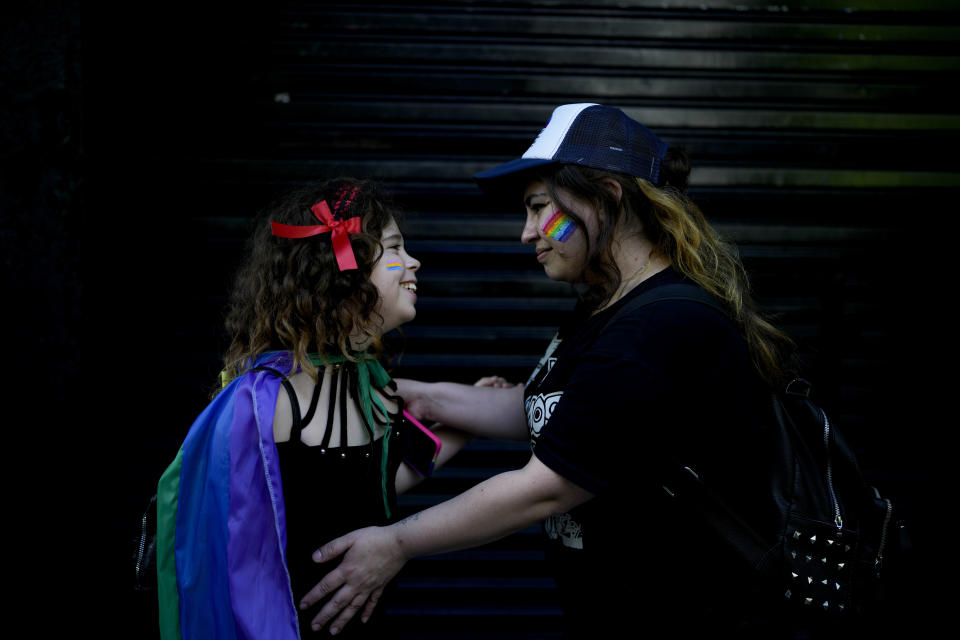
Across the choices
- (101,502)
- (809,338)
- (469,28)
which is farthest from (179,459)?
(809,338)

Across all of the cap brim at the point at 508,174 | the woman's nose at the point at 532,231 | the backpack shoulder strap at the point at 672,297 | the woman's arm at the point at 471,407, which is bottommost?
the woman's arm at the point at 471,407

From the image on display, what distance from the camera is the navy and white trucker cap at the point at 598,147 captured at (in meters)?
1.84

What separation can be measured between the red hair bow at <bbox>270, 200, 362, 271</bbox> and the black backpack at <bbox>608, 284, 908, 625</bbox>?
755 millimetres

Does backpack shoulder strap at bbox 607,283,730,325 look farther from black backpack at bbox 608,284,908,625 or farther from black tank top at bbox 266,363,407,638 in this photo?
black tank top at bbox 266,363,407,638

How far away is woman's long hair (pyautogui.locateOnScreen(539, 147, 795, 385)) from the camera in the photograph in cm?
180

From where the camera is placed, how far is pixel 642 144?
1.89 metres

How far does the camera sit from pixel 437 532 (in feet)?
5.73

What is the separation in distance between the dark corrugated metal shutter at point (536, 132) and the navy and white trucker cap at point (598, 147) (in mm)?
1116

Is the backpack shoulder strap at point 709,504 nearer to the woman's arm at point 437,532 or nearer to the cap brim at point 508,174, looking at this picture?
the woman's arm at point 437,532

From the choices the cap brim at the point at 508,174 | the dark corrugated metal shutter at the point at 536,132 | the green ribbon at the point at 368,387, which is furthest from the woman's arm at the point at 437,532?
the dark corrugated metal shutter at the point at 536,132

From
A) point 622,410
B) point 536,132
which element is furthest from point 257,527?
point 536,132

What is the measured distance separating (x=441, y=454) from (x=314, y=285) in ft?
2.50

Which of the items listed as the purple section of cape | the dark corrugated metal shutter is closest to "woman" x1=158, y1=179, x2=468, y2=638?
the purple section of cape

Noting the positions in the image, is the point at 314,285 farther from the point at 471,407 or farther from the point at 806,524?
the point at 806,524
